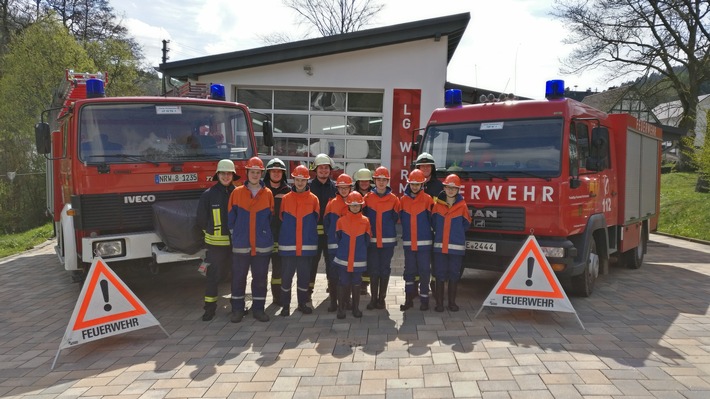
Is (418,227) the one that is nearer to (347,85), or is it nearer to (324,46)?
(347,85)

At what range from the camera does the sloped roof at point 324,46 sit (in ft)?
38.1

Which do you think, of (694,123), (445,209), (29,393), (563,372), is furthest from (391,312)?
(694,123)

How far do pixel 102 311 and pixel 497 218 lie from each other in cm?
441

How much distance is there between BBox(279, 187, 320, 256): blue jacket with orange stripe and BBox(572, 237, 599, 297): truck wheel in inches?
136

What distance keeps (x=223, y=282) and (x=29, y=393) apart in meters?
3.50

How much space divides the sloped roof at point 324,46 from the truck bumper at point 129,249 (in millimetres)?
7368

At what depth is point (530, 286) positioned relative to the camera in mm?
5125

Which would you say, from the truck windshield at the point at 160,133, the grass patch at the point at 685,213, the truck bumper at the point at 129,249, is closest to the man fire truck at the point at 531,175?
the truck windshield at the point at 160,133

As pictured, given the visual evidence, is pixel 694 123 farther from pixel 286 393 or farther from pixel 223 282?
pixel 286 393

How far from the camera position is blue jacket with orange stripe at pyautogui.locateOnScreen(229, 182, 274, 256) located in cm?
507

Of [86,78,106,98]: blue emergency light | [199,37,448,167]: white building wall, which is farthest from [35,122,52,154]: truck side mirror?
[199,37,448,167]: white building wall

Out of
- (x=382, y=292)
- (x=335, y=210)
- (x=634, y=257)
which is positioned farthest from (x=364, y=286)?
(x=634, y=257)

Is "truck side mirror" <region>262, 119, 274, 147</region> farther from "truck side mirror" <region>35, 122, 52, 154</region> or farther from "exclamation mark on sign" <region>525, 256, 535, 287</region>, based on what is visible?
"exclamation mark on sign" <region>525, 256, 535, 287</region>

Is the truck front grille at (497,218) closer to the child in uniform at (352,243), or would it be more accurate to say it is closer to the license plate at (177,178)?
the child in uniform at (352,243)
